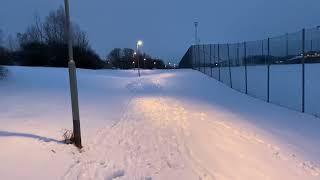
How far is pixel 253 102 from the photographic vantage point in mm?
23672

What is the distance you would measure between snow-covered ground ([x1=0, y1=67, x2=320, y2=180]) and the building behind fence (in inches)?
84.5

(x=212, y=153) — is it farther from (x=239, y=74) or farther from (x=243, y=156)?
(x=239, y=74)

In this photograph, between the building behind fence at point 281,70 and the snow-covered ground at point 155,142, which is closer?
the snow-covered ground at point 155,142

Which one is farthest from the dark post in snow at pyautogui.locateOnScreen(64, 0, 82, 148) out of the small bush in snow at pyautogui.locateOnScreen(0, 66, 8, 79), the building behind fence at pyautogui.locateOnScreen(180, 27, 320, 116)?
the small bush in snow at pyautogui.locateOnScreen(0, 66, 8, 79)

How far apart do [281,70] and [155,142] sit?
54.5 ft

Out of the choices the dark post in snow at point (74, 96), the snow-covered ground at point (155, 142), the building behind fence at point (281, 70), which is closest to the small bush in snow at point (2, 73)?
the snow-covered ground at point (155, 142)

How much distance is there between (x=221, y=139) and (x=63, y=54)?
6166 centimetres

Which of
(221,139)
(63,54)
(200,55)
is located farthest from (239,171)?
(63,54)

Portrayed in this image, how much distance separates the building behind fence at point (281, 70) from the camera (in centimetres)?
2131

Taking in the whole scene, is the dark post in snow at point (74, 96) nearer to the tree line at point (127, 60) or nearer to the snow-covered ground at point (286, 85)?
the snow-covered ground at point (286, 85)

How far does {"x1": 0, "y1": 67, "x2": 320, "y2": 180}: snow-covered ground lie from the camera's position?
8.79 metres

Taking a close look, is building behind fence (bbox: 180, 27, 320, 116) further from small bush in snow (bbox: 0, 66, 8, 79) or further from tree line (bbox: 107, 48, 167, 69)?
tree line (bbox: 107, 48, 167, 69)

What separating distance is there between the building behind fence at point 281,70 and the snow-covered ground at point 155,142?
2.15 m

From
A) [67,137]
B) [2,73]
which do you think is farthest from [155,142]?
[2,73]
